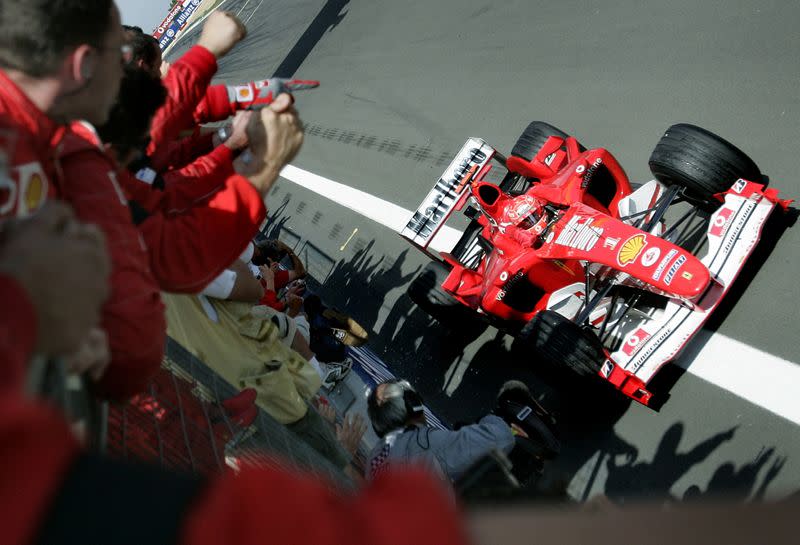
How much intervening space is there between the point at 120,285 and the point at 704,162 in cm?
369

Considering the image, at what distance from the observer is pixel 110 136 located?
6.50 ft

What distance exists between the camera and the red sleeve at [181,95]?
2447 mm

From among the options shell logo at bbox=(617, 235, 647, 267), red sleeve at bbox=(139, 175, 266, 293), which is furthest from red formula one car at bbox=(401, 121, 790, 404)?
red sleeve at bbox=(139, 175, 266, 293)

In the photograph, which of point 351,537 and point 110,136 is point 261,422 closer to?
point 110,136

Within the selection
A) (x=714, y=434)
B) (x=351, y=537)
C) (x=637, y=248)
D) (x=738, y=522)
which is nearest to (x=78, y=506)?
(x=351, y=537)

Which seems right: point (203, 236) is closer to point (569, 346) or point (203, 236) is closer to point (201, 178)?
point (201, 178)

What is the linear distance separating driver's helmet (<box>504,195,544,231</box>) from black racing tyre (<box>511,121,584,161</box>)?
0.96 meters

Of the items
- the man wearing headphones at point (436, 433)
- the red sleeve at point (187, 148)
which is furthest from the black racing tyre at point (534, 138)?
the red sleeve at point (187, 148)

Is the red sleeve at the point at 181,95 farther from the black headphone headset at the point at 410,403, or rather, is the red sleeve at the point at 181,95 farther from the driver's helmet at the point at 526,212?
the driver's helmet at the point at 526,212

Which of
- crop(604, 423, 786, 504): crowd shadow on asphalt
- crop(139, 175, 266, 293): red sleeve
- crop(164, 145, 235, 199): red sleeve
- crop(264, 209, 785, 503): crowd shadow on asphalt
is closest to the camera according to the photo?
crop(139, 175, 266, 293): red sleeve

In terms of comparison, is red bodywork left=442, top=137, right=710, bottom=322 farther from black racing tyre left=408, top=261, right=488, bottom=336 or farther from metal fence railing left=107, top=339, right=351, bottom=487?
metal fence railing left=107, top=339, right=351, bottom=487

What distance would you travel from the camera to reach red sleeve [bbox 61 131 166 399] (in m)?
1.29

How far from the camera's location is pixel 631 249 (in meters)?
3.57

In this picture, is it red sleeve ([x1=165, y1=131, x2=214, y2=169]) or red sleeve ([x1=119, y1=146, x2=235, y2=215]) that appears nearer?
red sleeve ([x1=119, y1=146, x2=235, y2=215])
